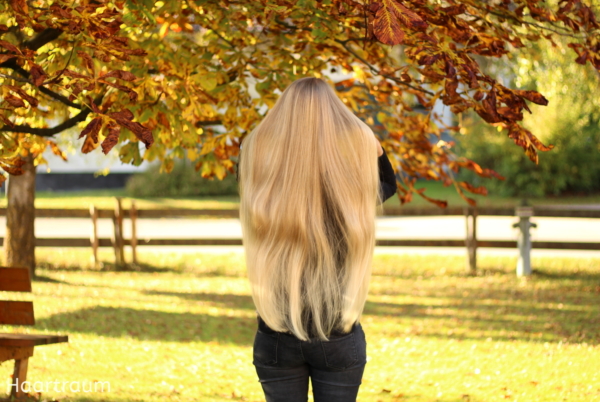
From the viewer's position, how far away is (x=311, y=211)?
8.28 ft

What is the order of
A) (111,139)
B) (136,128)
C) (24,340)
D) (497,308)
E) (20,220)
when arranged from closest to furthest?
(111,139), (136,128), (24,340), (497,308), (20,220)

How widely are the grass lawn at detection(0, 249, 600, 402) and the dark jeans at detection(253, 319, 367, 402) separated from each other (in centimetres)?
263

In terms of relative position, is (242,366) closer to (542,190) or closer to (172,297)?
(172,297)

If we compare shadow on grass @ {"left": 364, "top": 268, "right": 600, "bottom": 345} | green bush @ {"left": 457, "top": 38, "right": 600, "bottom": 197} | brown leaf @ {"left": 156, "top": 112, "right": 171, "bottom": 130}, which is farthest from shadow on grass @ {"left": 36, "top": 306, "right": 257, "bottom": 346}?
green bush @ {"left": 457, "top": 38, "right": 600, "bottom": 197}

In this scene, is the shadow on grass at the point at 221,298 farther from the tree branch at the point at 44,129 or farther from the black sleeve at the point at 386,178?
the black sleeve at the point at 386,178

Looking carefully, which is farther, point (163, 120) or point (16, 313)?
point (16, 313)

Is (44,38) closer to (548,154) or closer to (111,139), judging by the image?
(111,139)

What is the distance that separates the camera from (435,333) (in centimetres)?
743

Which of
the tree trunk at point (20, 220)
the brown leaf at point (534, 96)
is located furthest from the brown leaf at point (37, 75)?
the tree trunk at point (20, 220)

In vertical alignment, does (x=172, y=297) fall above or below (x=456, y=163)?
below

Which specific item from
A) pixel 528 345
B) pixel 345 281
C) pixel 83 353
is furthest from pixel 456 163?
pixel 83 353

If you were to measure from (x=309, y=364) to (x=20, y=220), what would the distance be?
8363mm

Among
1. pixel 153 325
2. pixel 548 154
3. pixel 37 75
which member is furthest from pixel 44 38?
pixel 548 154

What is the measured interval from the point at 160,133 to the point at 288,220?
2023 millimetres
